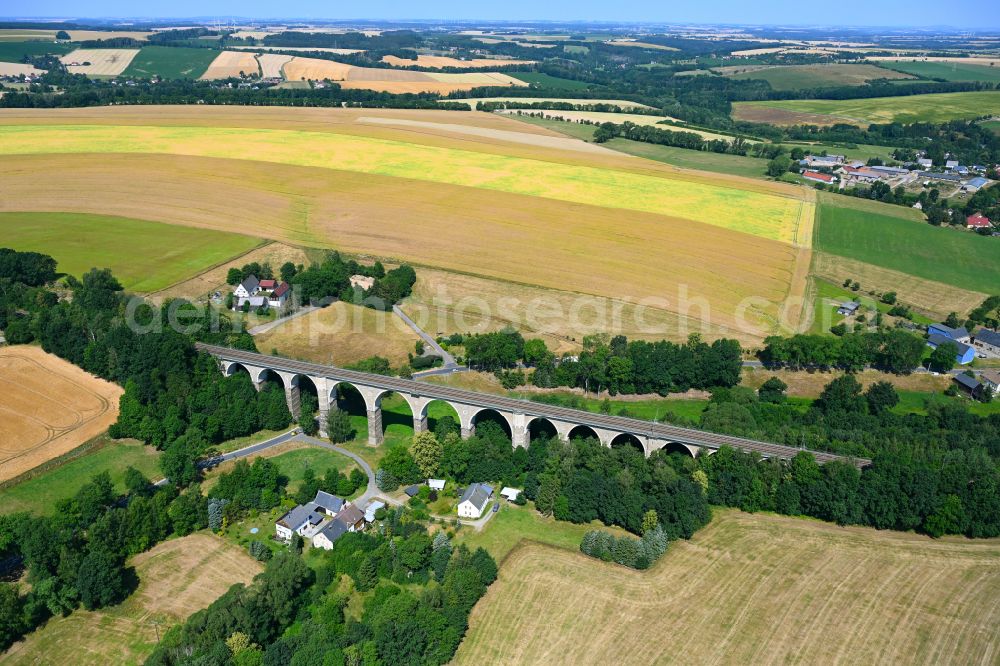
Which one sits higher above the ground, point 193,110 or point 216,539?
point 193,110

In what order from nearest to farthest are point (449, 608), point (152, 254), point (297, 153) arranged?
point (449, 608) → point (152, 254) → point (297, 153)

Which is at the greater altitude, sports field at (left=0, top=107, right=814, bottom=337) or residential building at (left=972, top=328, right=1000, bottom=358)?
sports field at (left=0, top=107, right=814, bottom=337)

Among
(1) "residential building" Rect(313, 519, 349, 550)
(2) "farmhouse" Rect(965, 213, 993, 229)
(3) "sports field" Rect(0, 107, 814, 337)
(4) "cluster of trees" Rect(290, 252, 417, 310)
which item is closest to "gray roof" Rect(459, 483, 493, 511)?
(1) "residential building" Rect(313, 519, 349, 550)

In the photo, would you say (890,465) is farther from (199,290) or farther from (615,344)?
(199,290)

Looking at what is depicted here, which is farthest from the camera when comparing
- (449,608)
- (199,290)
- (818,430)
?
(199,290)

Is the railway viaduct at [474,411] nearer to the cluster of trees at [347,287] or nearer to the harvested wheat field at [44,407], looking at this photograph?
the harvested wheat field at [44,407]

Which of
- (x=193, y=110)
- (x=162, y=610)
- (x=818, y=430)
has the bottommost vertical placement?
(x=162, y=610)

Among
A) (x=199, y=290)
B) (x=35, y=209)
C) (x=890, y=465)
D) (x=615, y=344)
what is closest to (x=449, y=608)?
(x=890, y=465)

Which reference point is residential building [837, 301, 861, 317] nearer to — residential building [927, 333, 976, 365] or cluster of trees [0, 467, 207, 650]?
residential building [927, 333, 976, 365]
